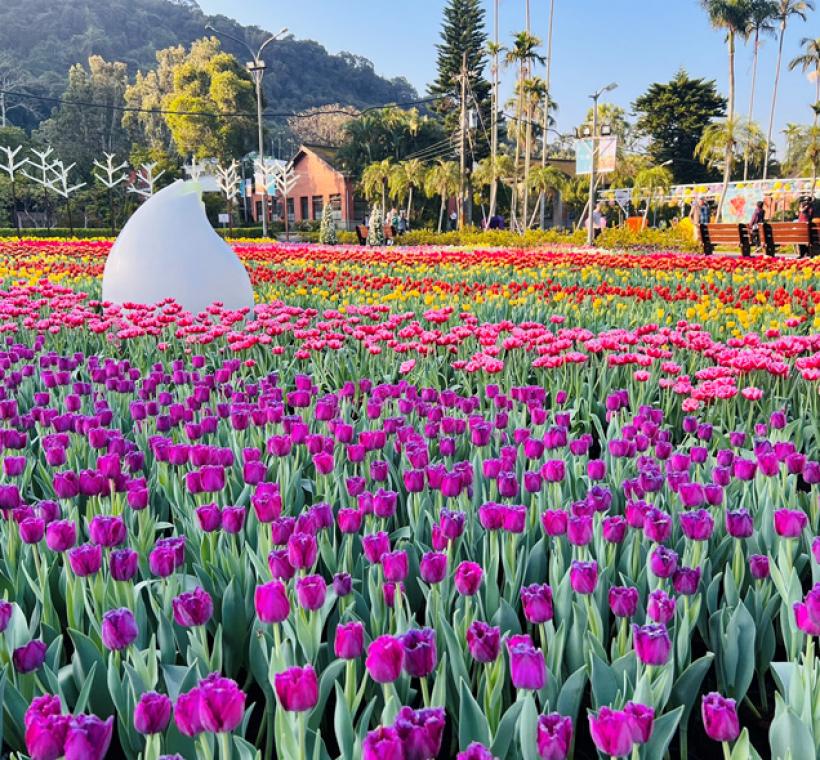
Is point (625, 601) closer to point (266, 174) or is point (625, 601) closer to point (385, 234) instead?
point (385, 234)

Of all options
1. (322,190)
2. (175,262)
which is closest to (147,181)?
(322,190)

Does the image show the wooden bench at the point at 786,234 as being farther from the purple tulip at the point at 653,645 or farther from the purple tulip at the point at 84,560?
the purple tulip at the point at 84,560

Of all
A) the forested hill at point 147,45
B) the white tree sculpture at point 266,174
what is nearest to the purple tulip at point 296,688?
the white tree sculpture at point 266,174

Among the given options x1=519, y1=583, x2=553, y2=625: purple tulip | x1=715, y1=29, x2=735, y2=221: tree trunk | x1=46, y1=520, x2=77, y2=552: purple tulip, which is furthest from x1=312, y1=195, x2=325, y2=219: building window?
x1=519, y1=583, x2=553, y2=625: purple tulip

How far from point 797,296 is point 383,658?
21.5 ft

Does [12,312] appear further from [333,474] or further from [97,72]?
[97,72]

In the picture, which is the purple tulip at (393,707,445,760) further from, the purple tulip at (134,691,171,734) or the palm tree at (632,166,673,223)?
the palm tree at (632,166,673,223)

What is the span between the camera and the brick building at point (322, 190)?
51.4 meters

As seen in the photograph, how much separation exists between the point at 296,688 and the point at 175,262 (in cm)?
548

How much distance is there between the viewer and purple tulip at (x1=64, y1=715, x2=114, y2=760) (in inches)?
37.0

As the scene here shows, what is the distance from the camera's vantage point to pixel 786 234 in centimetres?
1397

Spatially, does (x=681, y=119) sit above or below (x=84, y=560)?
above

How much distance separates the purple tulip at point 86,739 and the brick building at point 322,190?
1957 inches

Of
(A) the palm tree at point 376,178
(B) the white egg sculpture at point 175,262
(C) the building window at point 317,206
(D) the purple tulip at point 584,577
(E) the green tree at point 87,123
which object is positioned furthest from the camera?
(E) the green tree at point 87,123
